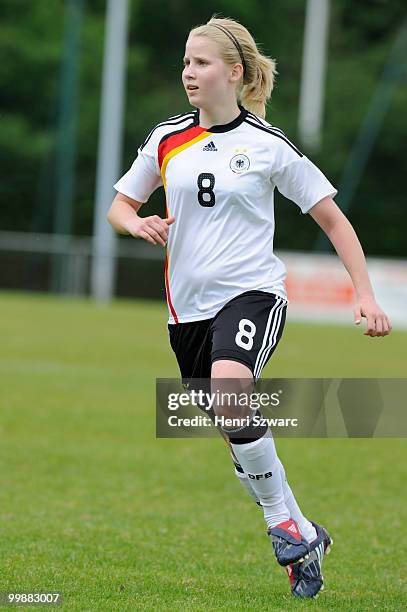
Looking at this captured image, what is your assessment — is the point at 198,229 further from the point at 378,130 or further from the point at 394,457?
the point at 378,130

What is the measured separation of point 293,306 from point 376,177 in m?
9.45

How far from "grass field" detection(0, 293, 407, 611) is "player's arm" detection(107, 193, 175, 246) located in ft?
4.67

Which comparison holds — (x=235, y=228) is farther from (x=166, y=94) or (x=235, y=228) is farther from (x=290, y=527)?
(x=166, y=94)

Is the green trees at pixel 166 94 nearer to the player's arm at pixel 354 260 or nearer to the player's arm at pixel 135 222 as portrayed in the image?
the player's arm at pixel 135 222

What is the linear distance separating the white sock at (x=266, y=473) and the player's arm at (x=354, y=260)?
65 centimetres

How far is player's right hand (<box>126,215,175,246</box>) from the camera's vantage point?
4742mm

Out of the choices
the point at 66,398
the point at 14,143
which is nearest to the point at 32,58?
the point at 14,143

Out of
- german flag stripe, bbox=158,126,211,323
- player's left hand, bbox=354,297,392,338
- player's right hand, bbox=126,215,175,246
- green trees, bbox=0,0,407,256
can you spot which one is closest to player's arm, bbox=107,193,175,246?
player's right hand, bbox=126,215,175,246

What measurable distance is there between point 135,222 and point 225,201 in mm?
379

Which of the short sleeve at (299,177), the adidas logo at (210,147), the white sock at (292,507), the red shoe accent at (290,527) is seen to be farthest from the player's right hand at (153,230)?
the red shoe accent at (290,527)

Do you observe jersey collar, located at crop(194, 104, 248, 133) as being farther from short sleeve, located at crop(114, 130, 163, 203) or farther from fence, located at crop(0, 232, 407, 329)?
fence, located at crop(0, 232, 407, 329)

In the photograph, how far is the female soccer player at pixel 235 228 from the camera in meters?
5.04

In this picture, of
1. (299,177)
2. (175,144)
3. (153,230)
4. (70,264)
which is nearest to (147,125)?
(70,264)

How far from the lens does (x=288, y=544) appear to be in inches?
202
